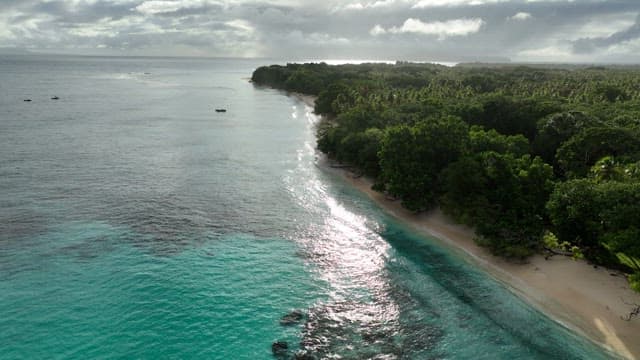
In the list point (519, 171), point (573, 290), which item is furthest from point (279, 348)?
point (519, 171)

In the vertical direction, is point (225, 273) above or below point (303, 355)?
above

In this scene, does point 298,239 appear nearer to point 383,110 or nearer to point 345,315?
point 345,315

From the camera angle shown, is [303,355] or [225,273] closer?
[303,355]

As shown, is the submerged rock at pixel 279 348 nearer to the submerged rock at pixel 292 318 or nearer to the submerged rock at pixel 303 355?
the submerged rock at pixel 303 355

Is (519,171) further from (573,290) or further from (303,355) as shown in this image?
(303,355)

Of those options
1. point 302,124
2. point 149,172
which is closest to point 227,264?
point 149,172

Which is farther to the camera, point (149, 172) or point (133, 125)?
point (133, 125)

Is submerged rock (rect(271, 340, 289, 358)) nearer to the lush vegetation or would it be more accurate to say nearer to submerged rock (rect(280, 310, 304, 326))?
submerged rock (rect(280, 310, 304, 326))
